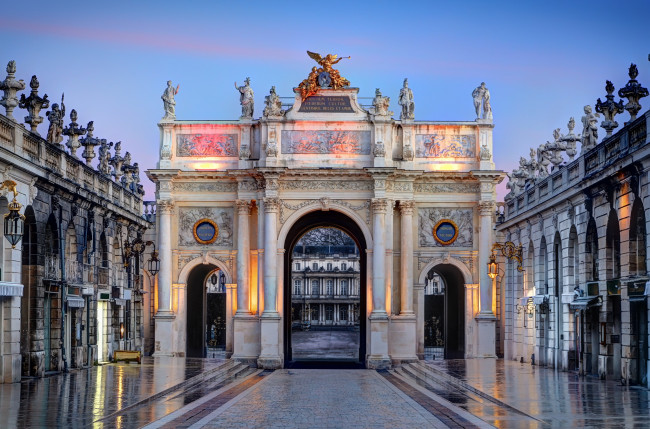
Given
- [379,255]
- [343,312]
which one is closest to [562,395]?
[379,255]

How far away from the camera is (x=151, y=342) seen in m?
61.5

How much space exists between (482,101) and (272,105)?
11276 millimetres

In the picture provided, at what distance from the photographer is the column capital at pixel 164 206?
181ft

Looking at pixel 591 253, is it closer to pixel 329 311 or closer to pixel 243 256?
pixel 243 256

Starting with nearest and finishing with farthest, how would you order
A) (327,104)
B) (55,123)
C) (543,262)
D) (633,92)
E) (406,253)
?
1. (633,92)
2. (55,123)
3. (543,262)
4. (406,253)
5. (327,104)

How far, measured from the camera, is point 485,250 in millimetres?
55312

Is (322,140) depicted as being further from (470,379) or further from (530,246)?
(470,379)

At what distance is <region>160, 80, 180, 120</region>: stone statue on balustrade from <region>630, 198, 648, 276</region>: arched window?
30.0 metres

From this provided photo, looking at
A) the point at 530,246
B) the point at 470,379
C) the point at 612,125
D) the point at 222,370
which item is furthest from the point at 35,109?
the point at 530,246

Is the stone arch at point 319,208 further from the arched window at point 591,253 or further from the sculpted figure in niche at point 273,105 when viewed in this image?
the arched window at point 591,253

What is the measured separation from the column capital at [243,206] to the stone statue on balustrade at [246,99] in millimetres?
4606

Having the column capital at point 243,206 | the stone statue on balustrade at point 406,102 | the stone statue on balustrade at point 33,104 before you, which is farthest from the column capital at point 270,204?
the stone statue on balustrade at point 33,104

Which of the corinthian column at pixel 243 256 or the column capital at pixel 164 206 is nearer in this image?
the corinthian column at pixel 243 256

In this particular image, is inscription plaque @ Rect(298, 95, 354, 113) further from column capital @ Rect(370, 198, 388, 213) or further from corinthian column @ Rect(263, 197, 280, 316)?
corinthian column @ Rect(263, 197, 280, 316)
